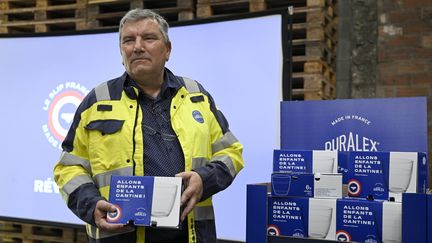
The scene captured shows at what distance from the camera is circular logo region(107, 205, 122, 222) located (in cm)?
206

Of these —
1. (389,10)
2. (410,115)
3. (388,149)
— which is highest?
(389,10)

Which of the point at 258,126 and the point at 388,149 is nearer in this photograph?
the point at 388,149

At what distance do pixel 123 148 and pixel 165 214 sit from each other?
360 millimetres

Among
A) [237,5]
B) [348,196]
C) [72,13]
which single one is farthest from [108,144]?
[72,13]

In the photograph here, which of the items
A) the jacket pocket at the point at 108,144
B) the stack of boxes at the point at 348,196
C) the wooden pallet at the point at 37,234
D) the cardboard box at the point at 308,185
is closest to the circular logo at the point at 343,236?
the stack of boxes at the point at 348,196

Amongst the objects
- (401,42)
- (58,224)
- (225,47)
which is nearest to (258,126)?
(225,47)

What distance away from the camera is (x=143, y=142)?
7.39ft

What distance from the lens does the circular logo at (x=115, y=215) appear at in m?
2.06

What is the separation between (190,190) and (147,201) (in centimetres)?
18

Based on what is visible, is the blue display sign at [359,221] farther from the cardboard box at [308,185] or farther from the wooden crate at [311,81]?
the wooden crate at [311,81]

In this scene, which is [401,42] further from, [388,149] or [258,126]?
[388,149]

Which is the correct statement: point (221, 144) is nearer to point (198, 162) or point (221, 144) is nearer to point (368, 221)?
point (198, 162)

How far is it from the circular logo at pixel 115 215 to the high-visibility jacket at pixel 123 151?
0.35 feet

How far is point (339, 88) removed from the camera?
186 inches
